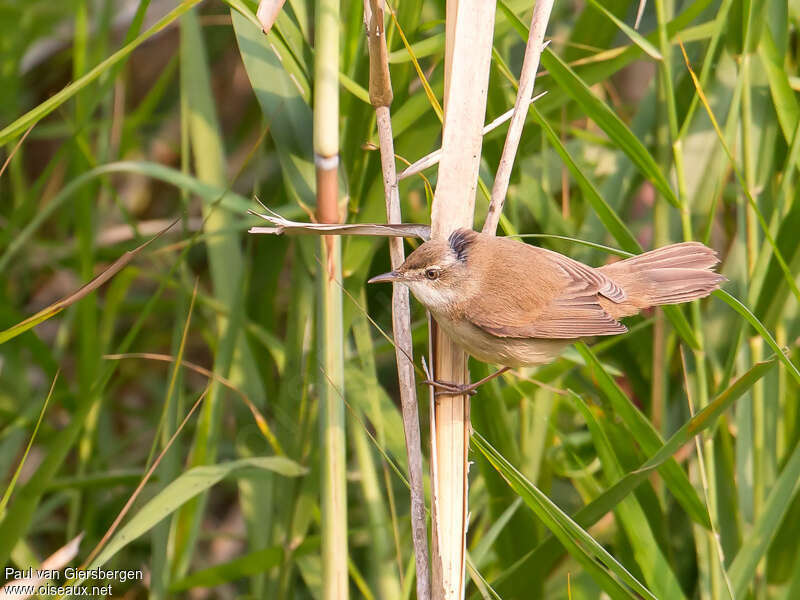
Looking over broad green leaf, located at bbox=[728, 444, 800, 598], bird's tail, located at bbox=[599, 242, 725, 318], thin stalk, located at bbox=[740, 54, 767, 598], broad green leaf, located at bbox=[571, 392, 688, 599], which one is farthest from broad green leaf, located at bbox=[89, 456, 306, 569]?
thin stalk, located at bbox=[740, 54, 767, 598]

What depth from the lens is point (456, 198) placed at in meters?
1.50

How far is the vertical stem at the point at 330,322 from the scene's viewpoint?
1.44 metres

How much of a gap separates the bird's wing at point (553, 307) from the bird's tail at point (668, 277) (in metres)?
0.06

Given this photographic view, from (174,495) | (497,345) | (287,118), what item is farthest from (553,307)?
(174,495)

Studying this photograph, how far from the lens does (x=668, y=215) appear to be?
7.64 ft

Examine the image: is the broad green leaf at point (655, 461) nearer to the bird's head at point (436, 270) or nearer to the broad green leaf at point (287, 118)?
Result: the bird's head at point (436, 270)

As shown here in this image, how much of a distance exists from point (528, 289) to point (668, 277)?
33cm

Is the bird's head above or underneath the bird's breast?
above

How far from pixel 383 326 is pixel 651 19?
120cm

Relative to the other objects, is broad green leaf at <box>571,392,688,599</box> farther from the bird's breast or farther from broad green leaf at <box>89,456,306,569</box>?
broad green leaf at <box>89,456,306,569</box>

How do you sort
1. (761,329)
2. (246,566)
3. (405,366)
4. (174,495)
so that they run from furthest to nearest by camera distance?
(246,566)
(174,495)
(405,366)
(761,329)

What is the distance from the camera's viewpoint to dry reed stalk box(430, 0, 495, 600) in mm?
1426

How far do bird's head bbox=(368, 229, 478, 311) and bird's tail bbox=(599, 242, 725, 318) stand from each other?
44 centimetres

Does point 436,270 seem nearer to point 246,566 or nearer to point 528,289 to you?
point 528,289
